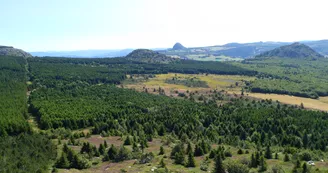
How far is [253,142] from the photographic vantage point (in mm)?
88938

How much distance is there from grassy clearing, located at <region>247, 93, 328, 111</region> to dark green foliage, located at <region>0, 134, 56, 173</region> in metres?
138

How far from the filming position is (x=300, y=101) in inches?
6983

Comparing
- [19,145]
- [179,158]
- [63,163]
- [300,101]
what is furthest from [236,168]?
[300,101]

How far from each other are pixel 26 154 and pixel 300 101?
157689 millimetres

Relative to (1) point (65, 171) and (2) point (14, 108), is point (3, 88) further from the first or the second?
(1) point (65, 171)

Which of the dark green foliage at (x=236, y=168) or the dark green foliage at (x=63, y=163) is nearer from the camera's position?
the dark green foliage at (x=236, y=168)

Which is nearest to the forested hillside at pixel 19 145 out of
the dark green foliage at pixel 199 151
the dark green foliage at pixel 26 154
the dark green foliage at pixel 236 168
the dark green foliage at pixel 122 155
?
the dark green foliage at pixel 26 154

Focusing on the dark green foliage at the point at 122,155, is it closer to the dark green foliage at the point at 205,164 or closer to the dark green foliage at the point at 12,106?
the dark green foliage at the point at 205,164

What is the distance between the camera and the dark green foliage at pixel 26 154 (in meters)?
53.4

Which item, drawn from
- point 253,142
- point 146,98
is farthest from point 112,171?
point 146,98

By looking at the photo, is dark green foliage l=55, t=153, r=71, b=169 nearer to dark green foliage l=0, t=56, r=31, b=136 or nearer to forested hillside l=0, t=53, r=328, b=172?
forested hillside l=0, t=53, r=328, b=172

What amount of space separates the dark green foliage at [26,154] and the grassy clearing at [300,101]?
452 ft

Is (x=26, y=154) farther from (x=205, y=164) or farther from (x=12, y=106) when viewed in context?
(x=12, y=106)

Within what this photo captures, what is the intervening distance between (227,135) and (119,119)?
39.2m
